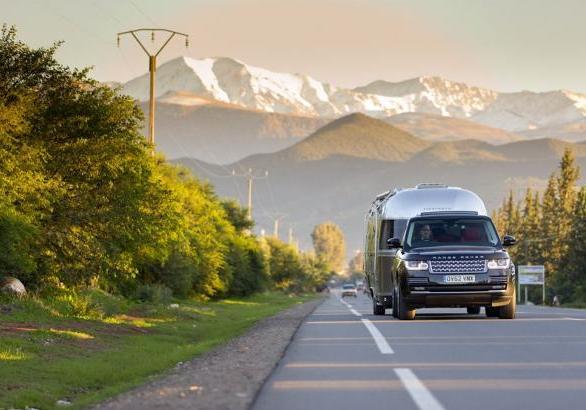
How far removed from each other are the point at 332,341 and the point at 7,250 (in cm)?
1368

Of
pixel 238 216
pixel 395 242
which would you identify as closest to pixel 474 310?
pixel 395 242

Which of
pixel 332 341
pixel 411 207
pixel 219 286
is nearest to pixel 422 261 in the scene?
pixel 411 207

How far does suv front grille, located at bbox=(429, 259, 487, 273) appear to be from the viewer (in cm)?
2869

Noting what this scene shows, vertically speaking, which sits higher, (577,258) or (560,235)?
(560,235)

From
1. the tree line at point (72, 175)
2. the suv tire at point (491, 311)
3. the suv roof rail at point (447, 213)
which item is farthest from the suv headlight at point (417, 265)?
the tree line at point (72, 175)

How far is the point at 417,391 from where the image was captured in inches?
525

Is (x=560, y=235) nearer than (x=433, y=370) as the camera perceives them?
No

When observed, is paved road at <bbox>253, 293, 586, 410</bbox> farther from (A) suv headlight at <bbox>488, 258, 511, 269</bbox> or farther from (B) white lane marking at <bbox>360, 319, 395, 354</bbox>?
(A) suv headlight at <bbox>488, 258, 511, 269</bbox>

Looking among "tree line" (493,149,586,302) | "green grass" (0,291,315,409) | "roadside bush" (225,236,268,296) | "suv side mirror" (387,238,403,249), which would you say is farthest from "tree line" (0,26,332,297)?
"tree line" (493,149,586,302)

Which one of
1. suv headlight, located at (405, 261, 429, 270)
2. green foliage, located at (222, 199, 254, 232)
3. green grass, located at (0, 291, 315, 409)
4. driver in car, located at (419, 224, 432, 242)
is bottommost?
green grass, located at (0, 291, 315, 409)

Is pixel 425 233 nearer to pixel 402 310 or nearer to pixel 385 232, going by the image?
pixel 402 310

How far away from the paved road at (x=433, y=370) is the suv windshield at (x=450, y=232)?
190 inches

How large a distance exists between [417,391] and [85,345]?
15.1m

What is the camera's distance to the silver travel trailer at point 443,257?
28656 millimetres
